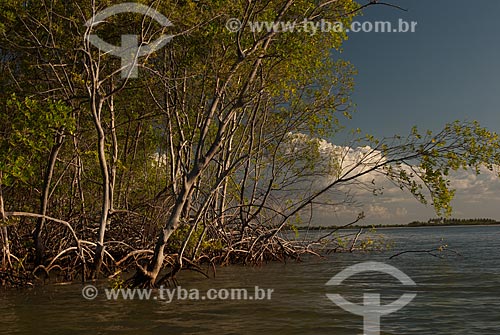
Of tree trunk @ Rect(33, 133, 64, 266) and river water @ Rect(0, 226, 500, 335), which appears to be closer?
river water @ Rect(0, 226, 500, 335)

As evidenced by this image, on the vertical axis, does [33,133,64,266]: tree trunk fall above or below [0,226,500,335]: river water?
above

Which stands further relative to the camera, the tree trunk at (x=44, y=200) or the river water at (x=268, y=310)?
the tree trunk at (x=44, y=200)

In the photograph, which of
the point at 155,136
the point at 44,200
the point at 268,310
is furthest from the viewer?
the point at 155,136

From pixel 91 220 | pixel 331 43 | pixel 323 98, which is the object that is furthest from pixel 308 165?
pixel 91 220

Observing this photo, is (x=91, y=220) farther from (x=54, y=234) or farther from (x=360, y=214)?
(x=360, y=214)

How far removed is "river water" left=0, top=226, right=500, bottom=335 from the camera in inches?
297

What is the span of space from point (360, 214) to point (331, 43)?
5.06 meters

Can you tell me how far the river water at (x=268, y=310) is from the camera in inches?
297

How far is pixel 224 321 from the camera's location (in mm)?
8031

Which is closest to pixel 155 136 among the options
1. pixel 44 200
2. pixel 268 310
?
pixel 44 200

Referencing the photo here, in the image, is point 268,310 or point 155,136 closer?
point 268,310

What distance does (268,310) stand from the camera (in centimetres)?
889

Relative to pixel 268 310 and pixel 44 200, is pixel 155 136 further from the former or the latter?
pixel 268 310

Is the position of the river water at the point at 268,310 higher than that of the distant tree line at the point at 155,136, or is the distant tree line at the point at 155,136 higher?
the distant tree line at the point at 155,136
